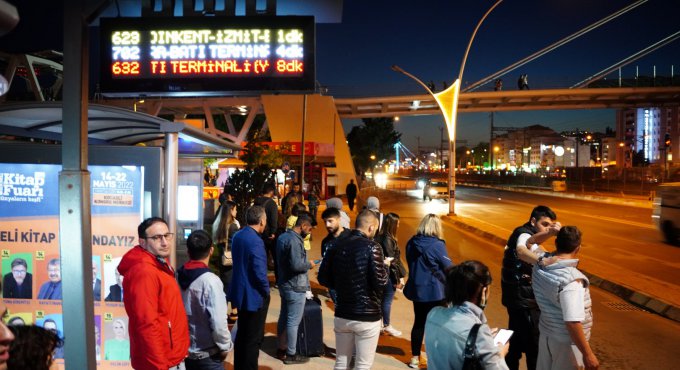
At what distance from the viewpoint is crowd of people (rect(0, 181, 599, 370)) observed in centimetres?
297

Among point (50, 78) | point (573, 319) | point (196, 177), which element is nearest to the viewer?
point (573, 319)

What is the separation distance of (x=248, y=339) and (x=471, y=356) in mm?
3071

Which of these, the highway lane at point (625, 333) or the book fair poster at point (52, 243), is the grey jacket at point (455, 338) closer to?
the book fair poster at point (52, 243)

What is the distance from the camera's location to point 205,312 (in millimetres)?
4203

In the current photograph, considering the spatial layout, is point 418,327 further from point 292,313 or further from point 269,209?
point 269,209

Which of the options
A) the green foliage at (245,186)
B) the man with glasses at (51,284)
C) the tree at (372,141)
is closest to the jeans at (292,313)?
the man with glasses at (51,284)

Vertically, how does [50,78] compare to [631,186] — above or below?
above

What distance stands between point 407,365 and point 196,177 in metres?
5.76

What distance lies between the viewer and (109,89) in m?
6.56

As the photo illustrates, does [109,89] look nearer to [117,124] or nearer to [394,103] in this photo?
[117,124]

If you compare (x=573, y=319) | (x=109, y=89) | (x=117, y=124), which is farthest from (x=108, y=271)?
(x=573, y=319)

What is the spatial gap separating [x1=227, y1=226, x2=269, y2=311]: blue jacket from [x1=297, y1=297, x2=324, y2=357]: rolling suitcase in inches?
52.2

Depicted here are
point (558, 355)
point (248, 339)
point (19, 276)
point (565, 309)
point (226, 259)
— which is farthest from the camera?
point (226, 259)

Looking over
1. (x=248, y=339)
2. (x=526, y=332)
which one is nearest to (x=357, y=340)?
(x=248, y=339)
